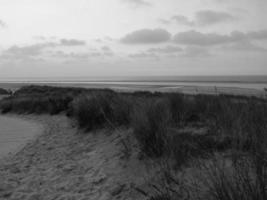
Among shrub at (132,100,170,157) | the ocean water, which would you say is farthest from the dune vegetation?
the ocean water

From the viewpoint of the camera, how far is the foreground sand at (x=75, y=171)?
325 centimetres

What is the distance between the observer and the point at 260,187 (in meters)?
1.85

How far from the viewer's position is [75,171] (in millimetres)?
4094

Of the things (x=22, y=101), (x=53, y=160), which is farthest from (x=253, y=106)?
(x=22, y=101)

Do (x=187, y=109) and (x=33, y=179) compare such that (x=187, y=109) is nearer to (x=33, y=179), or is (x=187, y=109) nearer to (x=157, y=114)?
(x=157, y=114)

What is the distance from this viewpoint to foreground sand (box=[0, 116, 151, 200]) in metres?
3.25

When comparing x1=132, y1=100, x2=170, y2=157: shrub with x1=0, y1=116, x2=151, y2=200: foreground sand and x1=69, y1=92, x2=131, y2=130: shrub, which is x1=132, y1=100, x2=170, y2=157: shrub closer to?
x1=0, y1=116, x2=151, y2=200: foreground sand

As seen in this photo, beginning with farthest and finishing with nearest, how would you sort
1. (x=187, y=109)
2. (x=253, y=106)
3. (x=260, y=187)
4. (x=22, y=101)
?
(x=22, y=101)
(x=187, y=109)
(x=253, y=106)
(x=260, y=187)

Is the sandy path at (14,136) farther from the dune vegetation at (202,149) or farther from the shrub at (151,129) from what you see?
the shrub at (151,129)

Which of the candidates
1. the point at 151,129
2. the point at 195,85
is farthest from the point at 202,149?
the point at 195,85

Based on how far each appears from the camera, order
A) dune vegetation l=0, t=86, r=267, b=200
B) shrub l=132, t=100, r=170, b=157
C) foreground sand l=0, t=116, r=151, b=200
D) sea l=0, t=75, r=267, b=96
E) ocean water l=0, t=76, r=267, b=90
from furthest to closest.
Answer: ocean water l=0, t=76, r=267, b=90 < sea l=0, t=75, r=267, b=96 < shrub l=132, t=100, r=170, b=157 < foreground sand l=0, t=116, r=151, b=200 < dune vegetation l=0, t=86, r=267, b=200

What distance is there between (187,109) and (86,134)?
3.14m

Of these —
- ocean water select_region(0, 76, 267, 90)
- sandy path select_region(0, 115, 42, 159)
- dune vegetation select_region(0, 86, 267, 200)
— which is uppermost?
ocean water select_region(0, 76, 267, 90)

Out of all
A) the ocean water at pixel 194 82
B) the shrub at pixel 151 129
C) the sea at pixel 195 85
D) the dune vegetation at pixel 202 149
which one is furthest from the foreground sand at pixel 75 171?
the ocean water at pixel 194 82
